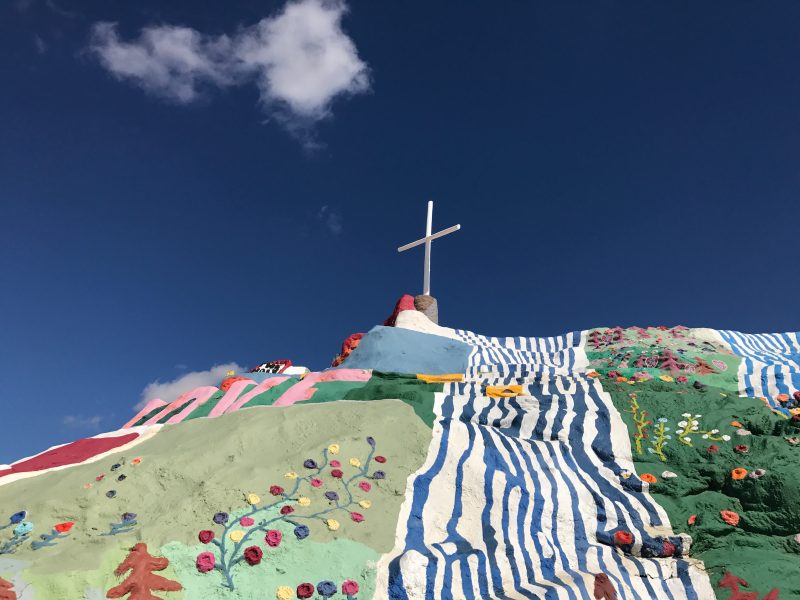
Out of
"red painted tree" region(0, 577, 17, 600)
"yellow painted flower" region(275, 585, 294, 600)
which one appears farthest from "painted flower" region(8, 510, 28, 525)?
"yellow painted flower" region(275, 585, 294, 600)

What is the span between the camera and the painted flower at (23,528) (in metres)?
4.26

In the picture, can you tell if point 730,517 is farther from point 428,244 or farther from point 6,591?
point 428,244

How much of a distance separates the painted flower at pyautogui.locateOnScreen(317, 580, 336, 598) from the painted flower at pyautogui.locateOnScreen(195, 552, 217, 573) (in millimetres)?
647

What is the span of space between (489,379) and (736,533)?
3.92m

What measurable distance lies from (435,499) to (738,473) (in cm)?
235

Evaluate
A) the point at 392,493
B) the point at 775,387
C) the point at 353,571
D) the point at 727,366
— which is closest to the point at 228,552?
the point at 353,571

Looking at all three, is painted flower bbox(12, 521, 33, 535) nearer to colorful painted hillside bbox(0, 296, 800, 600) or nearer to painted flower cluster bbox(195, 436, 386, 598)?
colorful painted hillside bbox(0, 296, 800, 600)

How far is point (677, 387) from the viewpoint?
7004 mm

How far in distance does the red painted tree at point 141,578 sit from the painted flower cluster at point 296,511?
21 cm

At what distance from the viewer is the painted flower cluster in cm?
391

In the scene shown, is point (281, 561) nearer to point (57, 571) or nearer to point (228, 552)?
point (228, 552)

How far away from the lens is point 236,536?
13.4ft

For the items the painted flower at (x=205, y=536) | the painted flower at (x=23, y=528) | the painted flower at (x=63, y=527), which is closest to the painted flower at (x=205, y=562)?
the painted flower at (x=205, y=536)

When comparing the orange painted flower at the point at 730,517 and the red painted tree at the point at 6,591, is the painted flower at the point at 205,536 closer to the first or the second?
the red painted tree at the point at 6,591
